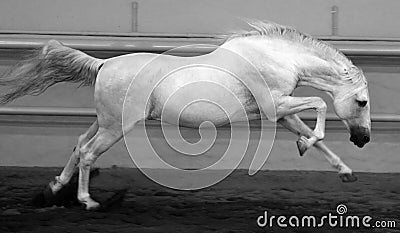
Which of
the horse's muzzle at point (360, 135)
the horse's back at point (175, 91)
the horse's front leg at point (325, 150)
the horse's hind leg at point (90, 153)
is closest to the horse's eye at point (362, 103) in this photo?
the horse's muzzle at point (360, 135)

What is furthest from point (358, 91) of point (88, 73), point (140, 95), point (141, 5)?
point (141, 5)

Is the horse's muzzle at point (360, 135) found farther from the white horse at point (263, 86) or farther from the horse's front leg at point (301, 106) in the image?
Answer: the horse's front leg at point (301, 106)

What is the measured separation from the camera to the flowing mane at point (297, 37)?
3.45 meters

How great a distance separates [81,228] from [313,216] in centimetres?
104

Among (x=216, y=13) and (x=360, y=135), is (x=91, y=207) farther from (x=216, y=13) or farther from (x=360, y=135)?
(x=216, y=13)

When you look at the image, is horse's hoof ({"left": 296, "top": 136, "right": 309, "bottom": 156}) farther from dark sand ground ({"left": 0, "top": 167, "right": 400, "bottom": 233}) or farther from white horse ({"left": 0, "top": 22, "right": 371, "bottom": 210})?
dark sand ground ({"left": 0, "top": 167, "right": 400, "bottom": 233})

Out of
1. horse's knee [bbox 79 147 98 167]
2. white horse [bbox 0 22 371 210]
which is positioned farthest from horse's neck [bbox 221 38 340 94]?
horse's knee [bbox 79 147 98 167]

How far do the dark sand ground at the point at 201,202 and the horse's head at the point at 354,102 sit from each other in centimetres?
39

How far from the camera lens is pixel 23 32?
448cm

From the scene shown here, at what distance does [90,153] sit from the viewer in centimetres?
344

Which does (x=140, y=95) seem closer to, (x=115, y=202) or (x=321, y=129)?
(x=115, y=202)

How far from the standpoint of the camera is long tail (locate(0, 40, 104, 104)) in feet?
11.6

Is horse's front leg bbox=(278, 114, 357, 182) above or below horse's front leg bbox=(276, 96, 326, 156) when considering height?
below

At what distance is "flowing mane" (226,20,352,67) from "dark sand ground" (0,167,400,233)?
2.38 feet
